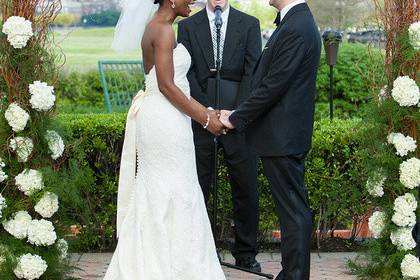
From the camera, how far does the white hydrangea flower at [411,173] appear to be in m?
6.32

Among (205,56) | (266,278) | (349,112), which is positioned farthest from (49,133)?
(349,112)

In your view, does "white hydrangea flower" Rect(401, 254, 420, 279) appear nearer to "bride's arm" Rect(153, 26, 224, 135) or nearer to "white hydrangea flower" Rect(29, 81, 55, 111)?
"bride's arm" Rect(153, 26, 224, 135)

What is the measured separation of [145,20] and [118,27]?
0.79ft

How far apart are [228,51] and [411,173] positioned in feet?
5.56

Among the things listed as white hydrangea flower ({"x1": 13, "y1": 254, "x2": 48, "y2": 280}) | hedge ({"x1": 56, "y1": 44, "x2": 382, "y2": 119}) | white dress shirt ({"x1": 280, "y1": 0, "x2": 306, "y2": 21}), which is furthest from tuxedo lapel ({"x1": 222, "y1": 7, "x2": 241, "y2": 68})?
hedge ({"x1": 56, "y1": 44, "x2": 382, "y2": 119})

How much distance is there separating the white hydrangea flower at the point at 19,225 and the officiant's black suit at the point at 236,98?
150 centimetres

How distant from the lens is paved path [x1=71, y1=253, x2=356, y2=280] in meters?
7.04

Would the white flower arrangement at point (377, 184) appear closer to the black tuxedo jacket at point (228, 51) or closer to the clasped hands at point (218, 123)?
the clasped hands at point (218, 123)

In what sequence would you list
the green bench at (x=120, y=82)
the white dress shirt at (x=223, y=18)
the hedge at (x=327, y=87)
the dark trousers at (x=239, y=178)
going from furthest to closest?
1. the hedge at (x=327, y=87)
2. the green bench at (x=120, y=82)
3. the white dress shirt at (x=223, y=18)
4. the dark trousers at (x=239, y=178)

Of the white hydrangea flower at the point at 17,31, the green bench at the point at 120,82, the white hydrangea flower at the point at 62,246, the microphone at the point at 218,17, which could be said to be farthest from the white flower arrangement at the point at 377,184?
the green bench at the point at 120,82

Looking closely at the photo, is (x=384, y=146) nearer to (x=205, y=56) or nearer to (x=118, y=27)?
(x=205, y=56)

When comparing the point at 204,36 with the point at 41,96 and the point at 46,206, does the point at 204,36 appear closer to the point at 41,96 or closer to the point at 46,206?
the point at 41,96

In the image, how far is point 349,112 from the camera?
13.7 meters

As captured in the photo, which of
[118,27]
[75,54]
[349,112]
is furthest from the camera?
[75,54]
